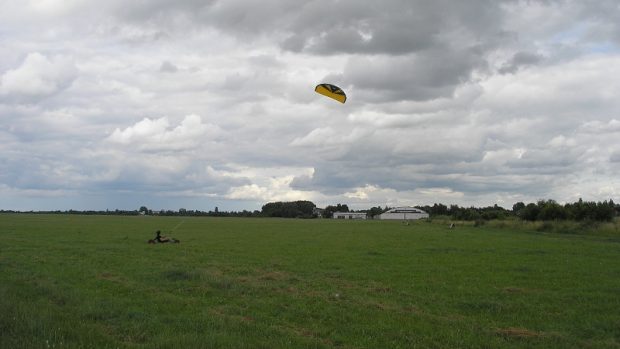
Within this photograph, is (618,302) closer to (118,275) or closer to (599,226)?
(118,275)

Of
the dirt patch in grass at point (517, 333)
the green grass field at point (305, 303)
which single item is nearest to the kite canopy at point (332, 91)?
the green grass field at point (305, 303)

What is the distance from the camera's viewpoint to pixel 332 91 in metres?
23.5

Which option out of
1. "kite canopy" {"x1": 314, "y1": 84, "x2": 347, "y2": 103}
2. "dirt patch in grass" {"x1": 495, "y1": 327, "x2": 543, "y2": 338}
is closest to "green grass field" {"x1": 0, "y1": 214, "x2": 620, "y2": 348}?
"dirt patch in grass" {"x1": 495, "y1": 327, "x2": 543, "y2": 338}

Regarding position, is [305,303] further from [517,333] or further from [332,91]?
[332,91]

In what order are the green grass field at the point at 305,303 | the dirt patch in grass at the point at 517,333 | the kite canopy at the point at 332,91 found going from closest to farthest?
the green grass field at the point at 305,303 → the dirt patch in grass at the point at 517,333 → the kite canopy at the point at 332,91

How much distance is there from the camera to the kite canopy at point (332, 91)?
23234 mm

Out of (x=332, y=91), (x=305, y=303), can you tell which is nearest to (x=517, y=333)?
(x=305, y=303)

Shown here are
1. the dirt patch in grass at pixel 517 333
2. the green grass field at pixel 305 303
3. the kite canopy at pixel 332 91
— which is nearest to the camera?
the green grass field at pixel 305 303

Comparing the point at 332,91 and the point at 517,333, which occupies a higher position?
the point at 332,91

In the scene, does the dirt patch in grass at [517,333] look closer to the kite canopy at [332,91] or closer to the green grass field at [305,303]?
the green grass field at [305,303]

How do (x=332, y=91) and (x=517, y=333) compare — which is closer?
(x=517, y=333)

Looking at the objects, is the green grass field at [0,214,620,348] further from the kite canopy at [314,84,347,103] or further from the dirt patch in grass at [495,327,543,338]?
the kite canopy at [314,84,347,103]

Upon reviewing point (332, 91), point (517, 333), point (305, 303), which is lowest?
point (517, 333)

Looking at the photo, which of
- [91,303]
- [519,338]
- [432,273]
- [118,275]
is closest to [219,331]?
[91,303]
